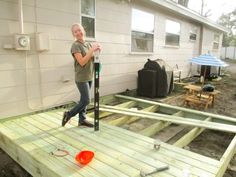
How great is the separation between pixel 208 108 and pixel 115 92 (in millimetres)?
2669

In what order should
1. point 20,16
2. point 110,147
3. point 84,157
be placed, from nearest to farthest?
1. point 84,157
2. point 110,147
3. point 20,16

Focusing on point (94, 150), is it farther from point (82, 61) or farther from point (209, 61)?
point (209, 61)

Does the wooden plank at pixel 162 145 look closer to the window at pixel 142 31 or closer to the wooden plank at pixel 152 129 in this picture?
the wooden plank at pixel 152 129

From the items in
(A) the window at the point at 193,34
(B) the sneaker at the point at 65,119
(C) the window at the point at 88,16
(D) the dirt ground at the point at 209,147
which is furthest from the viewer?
(A) the window at the point at 193,34

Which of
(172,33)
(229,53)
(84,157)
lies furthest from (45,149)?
(229,53)

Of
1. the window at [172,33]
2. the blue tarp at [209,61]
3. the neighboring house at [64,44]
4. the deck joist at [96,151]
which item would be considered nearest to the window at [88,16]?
the neighboring house at [64,44]

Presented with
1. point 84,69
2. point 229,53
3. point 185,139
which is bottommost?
point 185,139

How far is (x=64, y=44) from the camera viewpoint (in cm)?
446

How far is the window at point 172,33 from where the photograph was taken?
27.7 ft

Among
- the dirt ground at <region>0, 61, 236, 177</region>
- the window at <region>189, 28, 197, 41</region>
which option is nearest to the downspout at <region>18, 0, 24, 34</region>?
the dirt ground at <region>0, 61, 236, 177</region>

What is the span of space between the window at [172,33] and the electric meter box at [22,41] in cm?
617

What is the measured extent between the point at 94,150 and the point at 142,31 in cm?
531

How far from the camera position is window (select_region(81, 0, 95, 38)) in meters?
4.86

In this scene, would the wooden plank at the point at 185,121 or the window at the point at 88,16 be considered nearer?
the wooden plank at the point at 185,121
